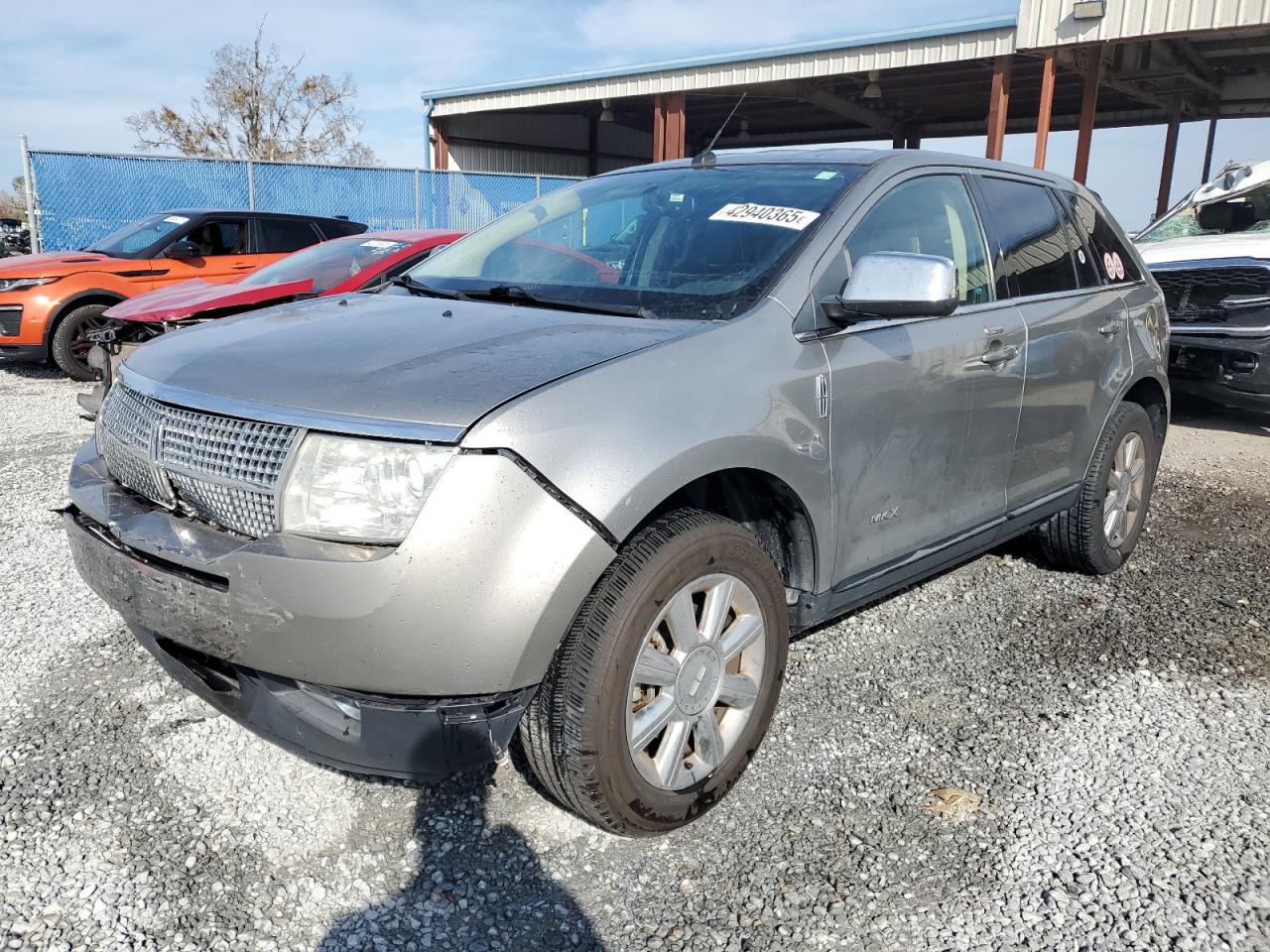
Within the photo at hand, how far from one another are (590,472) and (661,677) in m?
0.56

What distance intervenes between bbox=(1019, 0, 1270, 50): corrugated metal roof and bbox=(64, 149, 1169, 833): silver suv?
1142 cm

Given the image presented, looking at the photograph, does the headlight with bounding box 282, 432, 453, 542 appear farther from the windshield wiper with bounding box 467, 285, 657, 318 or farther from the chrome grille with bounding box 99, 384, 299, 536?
the windshield wiper with bounding box 467, 285, 657, 318

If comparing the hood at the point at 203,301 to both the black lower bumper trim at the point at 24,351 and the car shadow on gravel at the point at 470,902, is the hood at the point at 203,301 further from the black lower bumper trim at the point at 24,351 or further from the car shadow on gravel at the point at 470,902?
the car shadow on gravel at the point at 470,902

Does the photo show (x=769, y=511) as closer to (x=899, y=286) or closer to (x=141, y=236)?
(x=899, y=286)

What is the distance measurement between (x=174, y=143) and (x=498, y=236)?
3810 cm

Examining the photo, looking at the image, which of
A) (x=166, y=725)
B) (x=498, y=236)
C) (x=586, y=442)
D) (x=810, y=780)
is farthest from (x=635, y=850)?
(x=498, y=236)

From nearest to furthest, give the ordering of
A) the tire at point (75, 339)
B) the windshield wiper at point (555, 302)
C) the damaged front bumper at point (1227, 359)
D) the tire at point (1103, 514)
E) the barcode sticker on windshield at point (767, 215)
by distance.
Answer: the windshield wiper at point (555, 302)
the barcode sticker on windshield at point (767, 215)
the tire at point (1103, 514)
the damaged front bumper at point (1227, 359)
the tire at point (75, 339)

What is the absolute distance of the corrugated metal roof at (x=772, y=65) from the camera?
48.4ft

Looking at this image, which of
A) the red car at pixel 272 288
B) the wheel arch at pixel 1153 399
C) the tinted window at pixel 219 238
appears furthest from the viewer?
the tinted window at pixel 219 238

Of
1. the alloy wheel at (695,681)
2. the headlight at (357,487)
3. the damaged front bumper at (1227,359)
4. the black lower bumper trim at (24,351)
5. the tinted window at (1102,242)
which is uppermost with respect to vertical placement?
the tinted window at (1102,242)

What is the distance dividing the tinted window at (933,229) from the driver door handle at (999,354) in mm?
180

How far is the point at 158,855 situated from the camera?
2.31 m

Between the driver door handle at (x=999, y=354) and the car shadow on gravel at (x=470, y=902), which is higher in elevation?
the driver door handle at (x=999, y=354)

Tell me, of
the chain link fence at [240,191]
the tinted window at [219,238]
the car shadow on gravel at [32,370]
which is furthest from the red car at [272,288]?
the chain link fence at [240,191]
